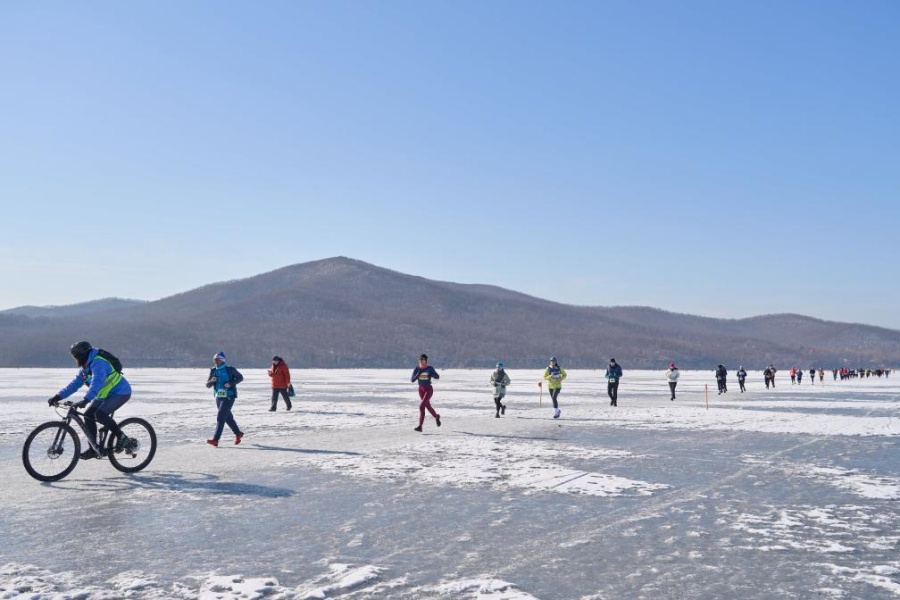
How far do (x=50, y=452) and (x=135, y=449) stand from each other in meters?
1.13

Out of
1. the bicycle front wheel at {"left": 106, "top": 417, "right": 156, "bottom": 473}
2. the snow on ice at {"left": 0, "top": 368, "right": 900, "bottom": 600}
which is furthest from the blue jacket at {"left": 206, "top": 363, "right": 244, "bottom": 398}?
the bicycle front wheel at {"left": 106, "top": 417, "right": 156, "bottom": 473}

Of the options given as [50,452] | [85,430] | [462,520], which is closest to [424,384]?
[85,430]

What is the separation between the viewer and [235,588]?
5.85m

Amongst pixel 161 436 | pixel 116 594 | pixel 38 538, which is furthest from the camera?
pixel 161 436

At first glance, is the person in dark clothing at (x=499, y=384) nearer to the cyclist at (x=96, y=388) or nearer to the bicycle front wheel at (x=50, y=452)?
the cyclist at (x=96, y=388)

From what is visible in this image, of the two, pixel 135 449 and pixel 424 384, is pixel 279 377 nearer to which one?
pixel 424 384

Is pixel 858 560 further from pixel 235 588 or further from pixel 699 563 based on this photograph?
pixel 235 588

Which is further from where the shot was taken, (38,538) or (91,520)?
(91,520)

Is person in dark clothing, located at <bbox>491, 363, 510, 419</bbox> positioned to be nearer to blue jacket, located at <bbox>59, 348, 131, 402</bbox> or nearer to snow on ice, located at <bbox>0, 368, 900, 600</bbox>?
snow on ice, located at <bbox>0, 368, 900, 600</bbox>

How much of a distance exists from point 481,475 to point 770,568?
537 centimetres

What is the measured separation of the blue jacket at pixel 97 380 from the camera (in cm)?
1051

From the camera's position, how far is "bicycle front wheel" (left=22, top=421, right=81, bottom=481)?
10.6 metres

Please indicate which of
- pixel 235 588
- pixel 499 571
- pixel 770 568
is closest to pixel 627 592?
pixel 499 571

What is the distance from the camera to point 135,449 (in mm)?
11328
